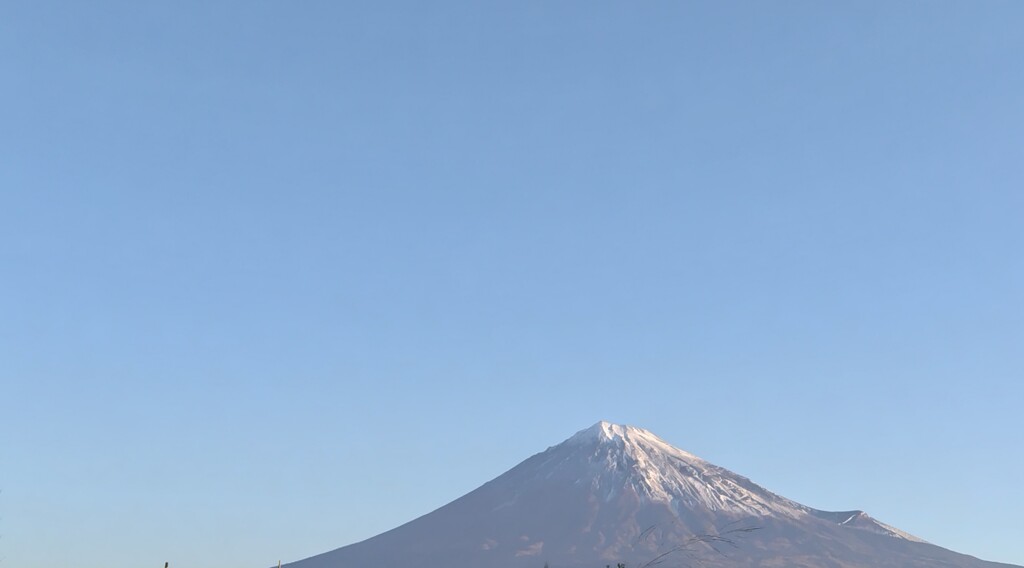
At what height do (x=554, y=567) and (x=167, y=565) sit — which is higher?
(x=554, y=567)

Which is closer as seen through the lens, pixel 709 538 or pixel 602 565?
pixel 709 538

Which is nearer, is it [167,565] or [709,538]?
[709,538]

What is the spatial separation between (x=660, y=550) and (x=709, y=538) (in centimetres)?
19043

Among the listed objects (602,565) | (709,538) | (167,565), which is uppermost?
(602,565)

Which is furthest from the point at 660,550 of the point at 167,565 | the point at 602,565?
the point at 167,565

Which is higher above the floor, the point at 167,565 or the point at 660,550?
the point at 660,550

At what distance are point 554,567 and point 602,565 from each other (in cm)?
880

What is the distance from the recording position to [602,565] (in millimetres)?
199250

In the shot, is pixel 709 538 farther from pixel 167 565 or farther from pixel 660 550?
pixel 660 550

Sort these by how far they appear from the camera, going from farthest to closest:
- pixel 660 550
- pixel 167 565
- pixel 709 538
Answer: pixel 660 550, pixel 167 565, pixel 709 538

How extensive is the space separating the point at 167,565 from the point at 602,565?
186 m

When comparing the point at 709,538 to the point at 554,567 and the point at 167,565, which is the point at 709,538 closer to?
the point at 167,565

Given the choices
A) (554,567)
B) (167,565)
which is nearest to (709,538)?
(167,565)

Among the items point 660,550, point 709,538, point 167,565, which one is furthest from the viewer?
point 660,550
